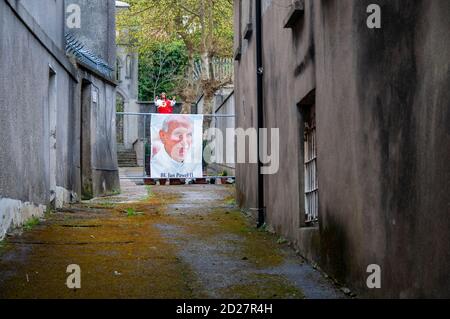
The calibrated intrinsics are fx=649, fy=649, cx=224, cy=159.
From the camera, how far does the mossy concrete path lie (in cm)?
489

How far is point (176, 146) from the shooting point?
18859 mm

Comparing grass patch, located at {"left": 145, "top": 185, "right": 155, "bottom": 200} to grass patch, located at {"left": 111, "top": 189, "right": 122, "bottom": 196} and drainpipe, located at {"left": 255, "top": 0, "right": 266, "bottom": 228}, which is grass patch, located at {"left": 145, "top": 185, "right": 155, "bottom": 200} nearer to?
Result: grass patch, located at {"left": 111, "top": 189, "right": 122, "bottom": 196}

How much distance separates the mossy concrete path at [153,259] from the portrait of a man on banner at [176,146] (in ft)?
27.5

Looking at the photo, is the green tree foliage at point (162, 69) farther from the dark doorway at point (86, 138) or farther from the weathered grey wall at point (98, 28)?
the dark doorway at point (86, 138)

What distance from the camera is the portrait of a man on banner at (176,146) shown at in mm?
18781

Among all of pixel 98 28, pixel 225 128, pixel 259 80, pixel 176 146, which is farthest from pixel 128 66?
pixel 259 80

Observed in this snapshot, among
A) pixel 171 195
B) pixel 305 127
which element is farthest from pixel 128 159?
pixel 305 127

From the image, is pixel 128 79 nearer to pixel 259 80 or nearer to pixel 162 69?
pixel 162 69

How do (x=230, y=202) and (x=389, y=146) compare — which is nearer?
(x=389, y=146)

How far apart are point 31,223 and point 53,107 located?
293 cm

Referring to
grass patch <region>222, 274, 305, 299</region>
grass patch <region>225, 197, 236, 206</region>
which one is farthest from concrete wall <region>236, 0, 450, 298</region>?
grass patch <region>225, 197, 236, 206</region>

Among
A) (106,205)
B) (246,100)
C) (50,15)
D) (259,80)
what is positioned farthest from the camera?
(106,205)

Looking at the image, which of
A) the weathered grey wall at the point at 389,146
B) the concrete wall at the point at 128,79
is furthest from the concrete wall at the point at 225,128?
the weathered grey wall at the point at 389,146
